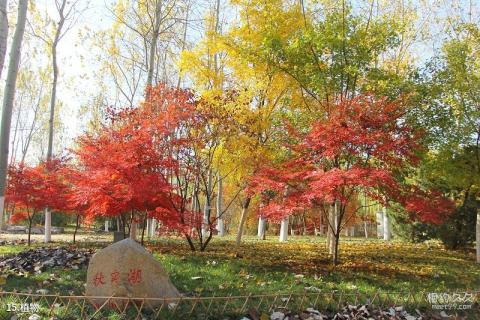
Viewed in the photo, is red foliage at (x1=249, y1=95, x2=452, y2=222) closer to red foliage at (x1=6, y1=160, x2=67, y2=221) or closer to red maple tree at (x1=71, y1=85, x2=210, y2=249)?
red maple tree at (x1=71, y1=85, x2=210, y2=249)

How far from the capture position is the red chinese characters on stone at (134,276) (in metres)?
5.18

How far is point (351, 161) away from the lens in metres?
9.41

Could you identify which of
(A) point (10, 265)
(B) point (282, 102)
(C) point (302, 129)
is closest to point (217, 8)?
(B) point (282, 102)

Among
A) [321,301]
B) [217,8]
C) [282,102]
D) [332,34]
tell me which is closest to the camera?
[321,301]

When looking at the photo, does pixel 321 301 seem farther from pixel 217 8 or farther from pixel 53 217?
pixel 53 217

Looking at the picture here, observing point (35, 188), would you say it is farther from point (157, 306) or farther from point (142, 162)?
point (157, 306)

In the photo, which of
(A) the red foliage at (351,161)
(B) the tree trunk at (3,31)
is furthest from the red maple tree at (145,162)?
(B) the tree trunk at (3,31)

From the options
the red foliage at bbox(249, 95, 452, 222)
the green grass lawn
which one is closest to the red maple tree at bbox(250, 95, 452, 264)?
the red foliage at bbox(249, 95, 452, 222)

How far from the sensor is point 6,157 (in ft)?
26.5

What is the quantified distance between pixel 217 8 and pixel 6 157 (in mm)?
14764

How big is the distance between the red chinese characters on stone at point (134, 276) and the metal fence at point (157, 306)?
0.76ft

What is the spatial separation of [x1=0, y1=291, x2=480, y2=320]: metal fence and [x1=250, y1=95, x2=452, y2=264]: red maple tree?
2.44m

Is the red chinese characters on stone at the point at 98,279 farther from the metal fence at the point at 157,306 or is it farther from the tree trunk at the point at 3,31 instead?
the tree trunk at the point at 3,31

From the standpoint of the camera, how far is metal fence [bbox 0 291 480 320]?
4.87 meters
